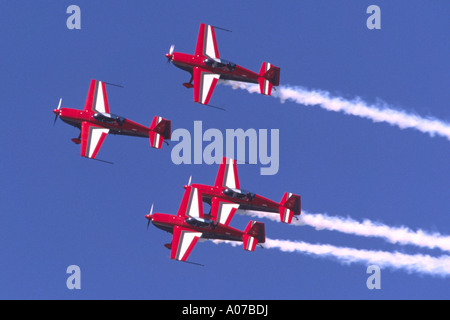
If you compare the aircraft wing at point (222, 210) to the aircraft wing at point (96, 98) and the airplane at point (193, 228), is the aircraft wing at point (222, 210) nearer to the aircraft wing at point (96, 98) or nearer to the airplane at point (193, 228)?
the airplane at point (193, 228)

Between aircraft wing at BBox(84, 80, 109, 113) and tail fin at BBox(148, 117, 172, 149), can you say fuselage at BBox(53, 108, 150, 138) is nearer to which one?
aircraft wing at BBox(84, 80, 109, 113)

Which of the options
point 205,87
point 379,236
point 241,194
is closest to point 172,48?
point 205,87

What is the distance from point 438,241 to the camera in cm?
9525

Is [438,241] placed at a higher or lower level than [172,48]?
lower

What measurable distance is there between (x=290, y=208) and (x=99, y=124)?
52.8 ft

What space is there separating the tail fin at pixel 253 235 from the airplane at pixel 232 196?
8.73 ft

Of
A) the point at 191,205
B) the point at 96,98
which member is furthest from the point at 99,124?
the point at 191,205

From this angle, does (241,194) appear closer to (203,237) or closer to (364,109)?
(203,237)

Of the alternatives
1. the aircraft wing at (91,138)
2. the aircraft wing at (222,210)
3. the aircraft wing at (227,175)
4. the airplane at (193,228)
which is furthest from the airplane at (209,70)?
the airplane at (193,228)

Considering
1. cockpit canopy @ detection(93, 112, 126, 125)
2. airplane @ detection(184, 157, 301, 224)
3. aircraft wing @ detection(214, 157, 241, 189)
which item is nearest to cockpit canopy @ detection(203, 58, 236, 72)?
airplane @ detection(184, 157, 301, 224)

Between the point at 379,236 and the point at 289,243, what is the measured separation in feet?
22.8

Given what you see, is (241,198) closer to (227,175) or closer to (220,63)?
(227,175)

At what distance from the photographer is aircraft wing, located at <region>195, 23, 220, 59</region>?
96.9m

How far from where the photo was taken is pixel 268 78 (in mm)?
97688
